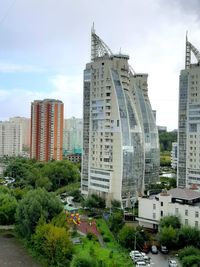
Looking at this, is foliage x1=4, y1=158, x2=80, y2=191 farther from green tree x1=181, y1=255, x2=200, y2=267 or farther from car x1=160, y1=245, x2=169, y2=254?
green tree x1=181, y1=255, x2=200, y2=267

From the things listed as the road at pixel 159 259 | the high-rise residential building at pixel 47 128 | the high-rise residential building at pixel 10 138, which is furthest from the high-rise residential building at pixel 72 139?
the road at pixel 159 259

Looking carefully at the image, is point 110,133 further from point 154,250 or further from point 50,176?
point 50,176

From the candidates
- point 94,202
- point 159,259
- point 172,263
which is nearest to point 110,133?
point 94,202

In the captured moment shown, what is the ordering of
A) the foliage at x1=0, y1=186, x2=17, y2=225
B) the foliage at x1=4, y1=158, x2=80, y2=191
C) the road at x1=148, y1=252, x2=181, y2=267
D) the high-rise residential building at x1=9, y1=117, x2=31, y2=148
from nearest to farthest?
the road at x1=148, y1=252, x2=181, y2=267, the foliage at x1=0, y1=186, x2=17, y2=225, the foliage at x1=4, y1=158, x2=80, y2=191, the high-rise residential building at x1=9, y1=117, x2=31, y2=148

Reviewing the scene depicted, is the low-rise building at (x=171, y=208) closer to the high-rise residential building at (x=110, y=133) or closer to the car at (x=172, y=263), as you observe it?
the car at (x=172, y=263)

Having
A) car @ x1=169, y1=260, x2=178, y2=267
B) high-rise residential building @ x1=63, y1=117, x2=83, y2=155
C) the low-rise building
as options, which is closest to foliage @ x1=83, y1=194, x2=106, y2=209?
the low-rise building

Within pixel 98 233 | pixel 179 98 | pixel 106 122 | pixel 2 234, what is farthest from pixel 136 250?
pixel 179 98

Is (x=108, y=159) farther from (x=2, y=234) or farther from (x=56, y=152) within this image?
(x=56, y=152)
